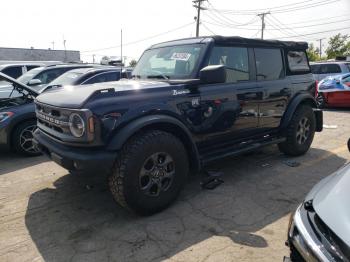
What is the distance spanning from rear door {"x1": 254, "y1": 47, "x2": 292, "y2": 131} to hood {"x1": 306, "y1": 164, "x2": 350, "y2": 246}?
7.75 ft

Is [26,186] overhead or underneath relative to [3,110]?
underneath

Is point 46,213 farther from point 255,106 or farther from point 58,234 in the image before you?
point 255,106

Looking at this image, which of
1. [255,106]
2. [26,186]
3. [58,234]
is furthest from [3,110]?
[255,106]

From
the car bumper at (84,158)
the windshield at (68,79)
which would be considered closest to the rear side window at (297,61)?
the car bumper at (84,158)

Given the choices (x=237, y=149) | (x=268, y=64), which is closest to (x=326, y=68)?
(x=268, y=64)

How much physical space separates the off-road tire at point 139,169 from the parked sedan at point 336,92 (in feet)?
28.4

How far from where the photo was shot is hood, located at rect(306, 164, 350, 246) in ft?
5.68

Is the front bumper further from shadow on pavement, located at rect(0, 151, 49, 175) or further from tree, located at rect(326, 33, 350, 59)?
tree, located at rect(326, 33, 350, 59)

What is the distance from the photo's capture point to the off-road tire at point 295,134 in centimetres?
521

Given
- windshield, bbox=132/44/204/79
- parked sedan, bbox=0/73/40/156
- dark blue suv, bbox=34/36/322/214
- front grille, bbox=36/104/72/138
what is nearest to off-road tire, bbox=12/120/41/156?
parked sedan, bbox=0/73/40/156

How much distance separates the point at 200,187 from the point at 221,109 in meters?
1.05

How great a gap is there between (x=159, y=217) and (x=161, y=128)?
3.09ft

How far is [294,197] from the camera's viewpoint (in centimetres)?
392

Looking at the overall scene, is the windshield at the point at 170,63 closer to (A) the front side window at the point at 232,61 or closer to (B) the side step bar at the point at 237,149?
(A) the front side window at the point at 232,61
